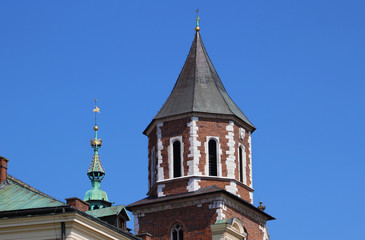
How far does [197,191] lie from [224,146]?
331 cm

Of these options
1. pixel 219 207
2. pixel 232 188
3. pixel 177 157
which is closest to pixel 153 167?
pixel 177 157

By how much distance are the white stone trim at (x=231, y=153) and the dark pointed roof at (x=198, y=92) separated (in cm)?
88

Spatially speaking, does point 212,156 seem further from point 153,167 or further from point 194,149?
point 153,167

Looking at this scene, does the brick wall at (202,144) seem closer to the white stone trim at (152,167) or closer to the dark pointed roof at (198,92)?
the white stone trim at (152,167)

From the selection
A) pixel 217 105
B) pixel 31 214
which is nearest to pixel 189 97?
pixel 217 105

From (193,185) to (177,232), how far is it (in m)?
2.73

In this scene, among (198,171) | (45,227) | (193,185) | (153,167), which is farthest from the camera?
(153,167)

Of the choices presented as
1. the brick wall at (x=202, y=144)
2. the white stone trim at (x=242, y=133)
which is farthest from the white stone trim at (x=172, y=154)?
the white stone trim at (x=242, y=133)

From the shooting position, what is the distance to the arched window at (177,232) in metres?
49.0

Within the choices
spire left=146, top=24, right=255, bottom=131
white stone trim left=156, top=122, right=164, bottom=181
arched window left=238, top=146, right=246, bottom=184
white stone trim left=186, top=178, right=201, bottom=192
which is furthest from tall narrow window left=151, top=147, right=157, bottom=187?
arched window left=238, top=146, right=246, bottom=184

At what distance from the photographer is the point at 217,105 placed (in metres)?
52.3

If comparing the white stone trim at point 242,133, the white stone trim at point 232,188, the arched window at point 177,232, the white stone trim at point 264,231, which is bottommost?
the arched window at point 177,232

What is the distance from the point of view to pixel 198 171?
4988 centimetres

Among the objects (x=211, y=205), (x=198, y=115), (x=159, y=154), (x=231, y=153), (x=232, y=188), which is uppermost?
(x=198, y=115)
